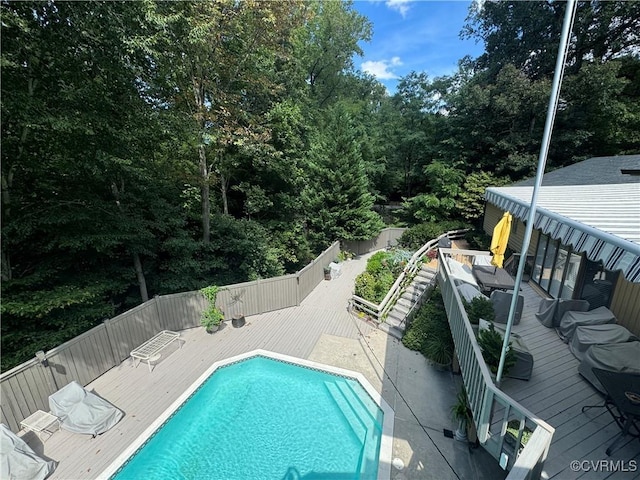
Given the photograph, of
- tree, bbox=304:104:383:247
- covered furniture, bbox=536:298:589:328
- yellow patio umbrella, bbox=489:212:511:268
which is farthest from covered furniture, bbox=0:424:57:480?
tree, bbox=304:104:383:247

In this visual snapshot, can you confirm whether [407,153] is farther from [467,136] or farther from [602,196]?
[602,196]

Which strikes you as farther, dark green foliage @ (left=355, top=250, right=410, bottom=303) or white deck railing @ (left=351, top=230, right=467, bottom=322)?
dark green foliage @ (left=355, top=250, right=410, bottom=303)

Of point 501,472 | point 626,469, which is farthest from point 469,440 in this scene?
point 626,469

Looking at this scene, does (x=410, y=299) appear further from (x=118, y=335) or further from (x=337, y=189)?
(x=118, y=335)

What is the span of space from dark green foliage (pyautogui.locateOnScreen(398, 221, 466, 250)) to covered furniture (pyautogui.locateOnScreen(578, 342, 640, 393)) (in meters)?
13.5

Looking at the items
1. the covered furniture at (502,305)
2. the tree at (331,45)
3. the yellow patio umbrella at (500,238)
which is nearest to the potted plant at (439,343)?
the covered furniture at (502,305)

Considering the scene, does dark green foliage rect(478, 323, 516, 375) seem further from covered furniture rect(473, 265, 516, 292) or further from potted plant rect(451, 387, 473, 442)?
covered furniture rect(473, 265, 516, 292)

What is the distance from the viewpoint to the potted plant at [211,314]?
10.2 meters

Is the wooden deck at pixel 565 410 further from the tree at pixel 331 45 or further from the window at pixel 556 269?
the tree at pixel 331 45

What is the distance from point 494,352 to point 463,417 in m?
2.11

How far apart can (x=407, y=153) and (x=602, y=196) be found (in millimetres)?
22321

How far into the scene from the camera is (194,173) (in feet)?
40.4

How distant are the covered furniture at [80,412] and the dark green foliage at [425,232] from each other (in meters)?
16.9

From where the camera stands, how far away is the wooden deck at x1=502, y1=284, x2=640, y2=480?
12.0ft
